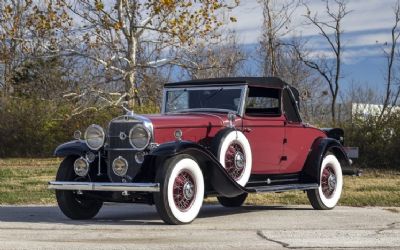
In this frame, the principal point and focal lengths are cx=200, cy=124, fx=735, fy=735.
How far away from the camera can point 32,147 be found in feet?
101

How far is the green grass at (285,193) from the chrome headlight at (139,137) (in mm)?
4155

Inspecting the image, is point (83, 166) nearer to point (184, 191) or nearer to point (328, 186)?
point (184, 191)

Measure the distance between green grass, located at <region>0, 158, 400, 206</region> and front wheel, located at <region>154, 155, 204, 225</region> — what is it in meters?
3.70

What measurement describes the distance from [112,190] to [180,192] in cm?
86

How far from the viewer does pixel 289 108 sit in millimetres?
11695

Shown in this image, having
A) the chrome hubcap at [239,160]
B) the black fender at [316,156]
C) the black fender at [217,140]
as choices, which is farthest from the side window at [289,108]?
the black fender at [217,140]

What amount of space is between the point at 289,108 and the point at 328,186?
1.43m

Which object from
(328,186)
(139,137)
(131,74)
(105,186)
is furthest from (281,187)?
(131,74)

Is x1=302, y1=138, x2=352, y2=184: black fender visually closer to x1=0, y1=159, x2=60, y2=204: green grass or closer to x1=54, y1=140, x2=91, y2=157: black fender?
x1=54, y1=140, x2=91, y2=157: black fender

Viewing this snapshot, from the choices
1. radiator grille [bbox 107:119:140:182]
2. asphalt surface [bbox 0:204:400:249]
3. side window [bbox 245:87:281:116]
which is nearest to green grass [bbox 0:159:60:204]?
asphalt surface [bbox 0:204:400:249]

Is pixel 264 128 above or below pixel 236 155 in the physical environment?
above

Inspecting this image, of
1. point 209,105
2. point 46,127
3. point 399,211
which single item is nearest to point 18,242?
point 209,105

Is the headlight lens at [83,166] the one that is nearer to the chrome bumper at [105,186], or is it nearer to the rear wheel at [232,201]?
the chrome bumper at [105,186]

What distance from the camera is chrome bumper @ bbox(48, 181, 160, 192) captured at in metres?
8.86
